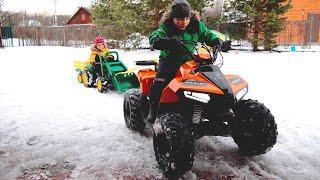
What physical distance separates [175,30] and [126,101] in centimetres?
159

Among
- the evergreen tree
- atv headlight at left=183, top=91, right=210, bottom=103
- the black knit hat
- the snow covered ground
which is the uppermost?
the evergreen tree

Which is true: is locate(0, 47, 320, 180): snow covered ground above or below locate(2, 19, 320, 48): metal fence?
below

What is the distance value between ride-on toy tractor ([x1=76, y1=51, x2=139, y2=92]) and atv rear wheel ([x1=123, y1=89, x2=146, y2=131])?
2771mm

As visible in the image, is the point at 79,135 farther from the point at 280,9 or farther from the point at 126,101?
the point at 280,9

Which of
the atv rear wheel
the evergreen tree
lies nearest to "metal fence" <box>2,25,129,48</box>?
the evergreen tree

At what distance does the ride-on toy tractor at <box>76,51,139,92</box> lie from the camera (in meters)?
8.30

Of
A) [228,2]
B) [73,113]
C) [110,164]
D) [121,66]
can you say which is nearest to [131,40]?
[228,2]

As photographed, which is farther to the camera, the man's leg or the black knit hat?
the man's leg

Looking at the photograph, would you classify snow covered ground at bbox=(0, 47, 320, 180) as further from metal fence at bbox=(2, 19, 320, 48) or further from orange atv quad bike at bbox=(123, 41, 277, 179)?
metal fence at bbox=(2, 19, 320, 48)

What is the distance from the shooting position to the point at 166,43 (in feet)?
12.8

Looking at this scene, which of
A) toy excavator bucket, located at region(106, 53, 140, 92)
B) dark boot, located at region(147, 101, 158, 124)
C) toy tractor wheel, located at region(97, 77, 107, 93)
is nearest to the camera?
dark boot, located at region(147, 101, 158, 124)

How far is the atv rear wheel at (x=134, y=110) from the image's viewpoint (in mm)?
5238

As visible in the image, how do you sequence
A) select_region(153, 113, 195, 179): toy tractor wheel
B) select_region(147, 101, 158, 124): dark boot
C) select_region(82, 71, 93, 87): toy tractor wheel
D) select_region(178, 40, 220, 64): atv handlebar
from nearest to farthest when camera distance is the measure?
1. select_region(153, 113, 195, 179): toy tractor wheel
2. select_region(178, 40, 220, 64): atv handlebar
3. select_region(147, 101, 158, 124): dark boot
4. select_region(82, 71, 93, 87): toy tractor wheel

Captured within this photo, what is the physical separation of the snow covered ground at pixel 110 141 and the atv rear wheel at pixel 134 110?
0.14m
